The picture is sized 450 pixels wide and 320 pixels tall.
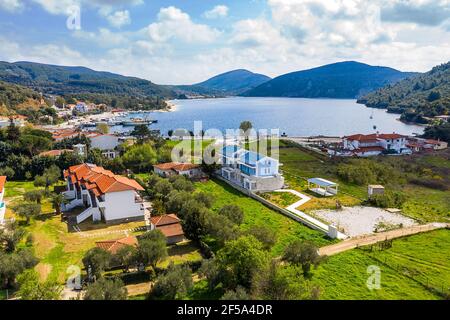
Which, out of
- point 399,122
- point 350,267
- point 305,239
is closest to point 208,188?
point 305,239

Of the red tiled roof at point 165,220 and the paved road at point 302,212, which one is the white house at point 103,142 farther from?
the red tiled roof at point 165,220

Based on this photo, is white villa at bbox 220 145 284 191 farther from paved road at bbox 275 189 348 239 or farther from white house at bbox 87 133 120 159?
white house at bbox 87 133 120 159

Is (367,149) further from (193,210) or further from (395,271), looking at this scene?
(193,210)

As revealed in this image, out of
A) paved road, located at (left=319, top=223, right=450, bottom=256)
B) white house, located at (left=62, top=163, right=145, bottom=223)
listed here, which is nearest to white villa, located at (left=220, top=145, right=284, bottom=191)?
white house, located at (left=62, top=163, right=145, bottom=223)

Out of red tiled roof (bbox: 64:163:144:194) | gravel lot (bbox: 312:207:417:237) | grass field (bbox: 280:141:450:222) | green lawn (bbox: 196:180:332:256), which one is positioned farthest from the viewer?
grass field (bbox: 280:141:450:222)

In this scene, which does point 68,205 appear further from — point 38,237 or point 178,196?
point 178,196
